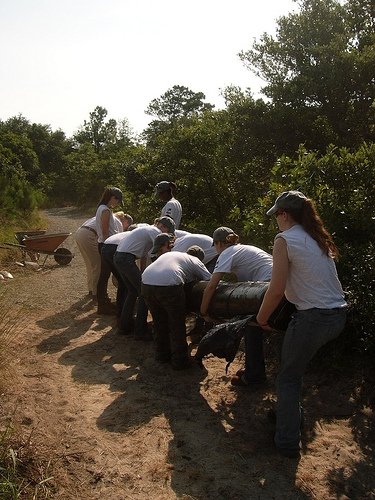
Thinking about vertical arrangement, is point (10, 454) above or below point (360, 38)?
below

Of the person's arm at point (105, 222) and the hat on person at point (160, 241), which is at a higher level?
the person's arm at point (105, 222)

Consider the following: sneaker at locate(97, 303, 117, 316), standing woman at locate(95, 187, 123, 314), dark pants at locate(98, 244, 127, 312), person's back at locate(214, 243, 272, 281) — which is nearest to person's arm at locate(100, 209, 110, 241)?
standing woman at locate(95, 187, 123, 314)

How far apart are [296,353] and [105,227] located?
15.1 ft

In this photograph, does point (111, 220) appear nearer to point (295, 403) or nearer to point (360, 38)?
point (295, 403)

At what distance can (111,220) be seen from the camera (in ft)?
25.1

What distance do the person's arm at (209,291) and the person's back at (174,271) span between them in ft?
1.43

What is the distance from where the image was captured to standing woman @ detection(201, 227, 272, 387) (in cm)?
470

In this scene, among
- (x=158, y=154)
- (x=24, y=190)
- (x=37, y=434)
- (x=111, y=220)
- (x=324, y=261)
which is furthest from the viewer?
(x=24, y=190)

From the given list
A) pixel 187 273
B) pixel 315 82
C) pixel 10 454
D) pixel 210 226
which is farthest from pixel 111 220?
pixel 315 82

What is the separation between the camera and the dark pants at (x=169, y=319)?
5051 millimetres

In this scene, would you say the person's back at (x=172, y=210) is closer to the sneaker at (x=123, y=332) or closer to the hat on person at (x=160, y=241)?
the hat on person at (x=160, y=241)

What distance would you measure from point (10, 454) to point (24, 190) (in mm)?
16489

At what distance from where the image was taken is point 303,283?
11.4 feet

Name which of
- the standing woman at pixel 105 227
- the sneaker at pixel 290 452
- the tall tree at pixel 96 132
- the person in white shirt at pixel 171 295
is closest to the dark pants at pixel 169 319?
the person in white shirt at pixel 171 295
